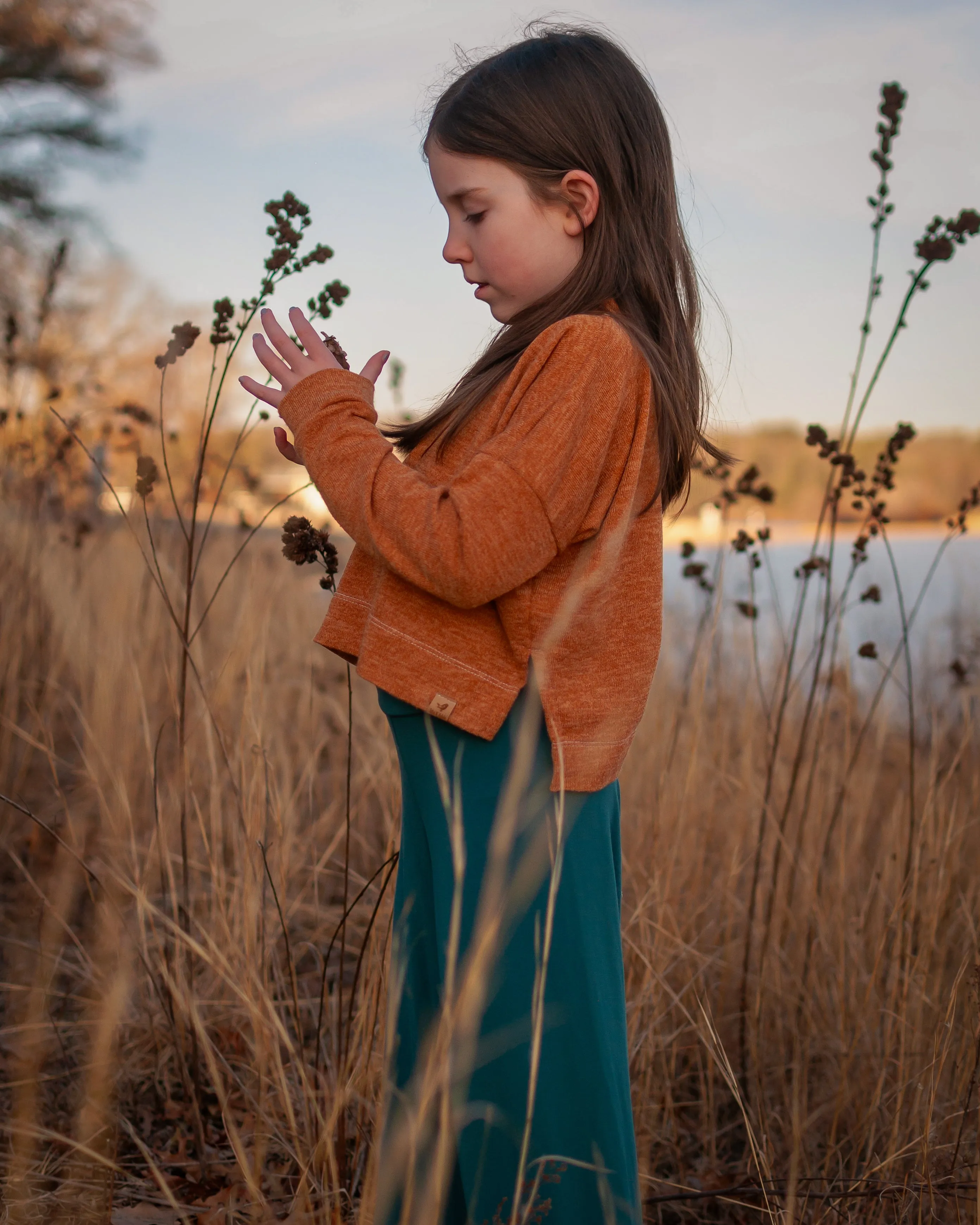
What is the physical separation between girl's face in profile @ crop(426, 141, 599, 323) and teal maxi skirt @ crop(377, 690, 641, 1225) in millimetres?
499

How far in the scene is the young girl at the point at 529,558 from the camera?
3.41 feet

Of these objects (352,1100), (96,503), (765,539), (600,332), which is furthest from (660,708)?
(96,503)

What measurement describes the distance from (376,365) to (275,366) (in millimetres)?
138

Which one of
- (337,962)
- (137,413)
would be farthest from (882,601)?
(137,413)

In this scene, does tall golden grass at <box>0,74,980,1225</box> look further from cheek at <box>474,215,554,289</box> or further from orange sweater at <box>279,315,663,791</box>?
cheek at <box>474,215,554,289</box>

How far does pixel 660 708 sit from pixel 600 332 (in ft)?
6.72

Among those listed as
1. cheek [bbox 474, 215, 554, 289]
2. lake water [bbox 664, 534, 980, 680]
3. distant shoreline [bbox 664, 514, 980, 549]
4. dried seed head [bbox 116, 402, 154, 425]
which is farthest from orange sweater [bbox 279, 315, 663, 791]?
lake water [bbox 664, 534, 980, 680]

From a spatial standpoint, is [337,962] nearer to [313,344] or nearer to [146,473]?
[146,473]

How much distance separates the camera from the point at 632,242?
4.00 ft

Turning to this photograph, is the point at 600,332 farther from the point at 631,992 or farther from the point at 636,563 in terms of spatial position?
the point at 631,992

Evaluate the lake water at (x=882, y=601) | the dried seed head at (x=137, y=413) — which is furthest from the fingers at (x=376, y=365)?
the lake water at (x=882, y=601)

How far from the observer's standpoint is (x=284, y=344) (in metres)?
1.14

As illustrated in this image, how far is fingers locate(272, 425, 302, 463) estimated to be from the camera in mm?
1242

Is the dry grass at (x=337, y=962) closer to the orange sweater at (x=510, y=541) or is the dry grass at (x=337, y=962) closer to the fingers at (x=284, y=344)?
the orange sweater at (x=510, y=541)
